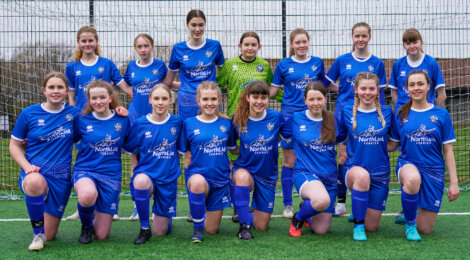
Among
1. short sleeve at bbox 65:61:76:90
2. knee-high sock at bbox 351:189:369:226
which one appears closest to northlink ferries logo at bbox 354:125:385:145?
knee-high sock at bbox 351:189:369:226

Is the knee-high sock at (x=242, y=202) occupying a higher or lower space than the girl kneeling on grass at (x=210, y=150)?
lower

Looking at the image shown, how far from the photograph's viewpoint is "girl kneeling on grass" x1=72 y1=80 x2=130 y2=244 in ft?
10.8

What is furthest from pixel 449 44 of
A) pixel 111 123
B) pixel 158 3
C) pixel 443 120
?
pixel 111 123

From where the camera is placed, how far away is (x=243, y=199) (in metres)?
3.35

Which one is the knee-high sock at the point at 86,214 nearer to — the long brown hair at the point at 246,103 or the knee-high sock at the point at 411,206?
the long brown hair at the point at 246,103

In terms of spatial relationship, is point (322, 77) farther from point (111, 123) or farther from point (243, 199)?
point (111, 123)

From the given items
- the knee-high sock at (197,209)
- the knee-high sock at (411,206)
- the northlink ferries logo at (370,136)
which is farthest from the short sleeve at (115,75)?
the knee-high sock at (411,206)

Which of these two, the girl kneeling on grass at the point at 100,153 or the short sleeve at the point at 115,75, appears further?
the short sleeve at the point at 115,75

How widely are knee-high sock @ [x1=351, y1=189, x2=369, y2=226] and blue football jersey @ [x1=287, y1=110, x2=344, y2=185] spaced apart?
27 cm

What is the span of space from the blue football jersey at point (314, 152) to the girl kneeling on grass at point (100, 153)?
142 centimetres

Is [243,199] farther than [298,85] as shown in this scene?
No

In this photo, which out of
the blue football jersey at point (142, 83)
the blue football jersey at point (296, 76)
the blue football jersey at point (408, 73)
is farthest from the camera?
the blue football jersey at point (142, 83)

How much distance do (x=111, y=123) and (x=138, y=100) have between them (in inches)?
38.4

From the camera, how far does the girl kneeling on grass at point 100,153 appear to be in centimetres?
330
